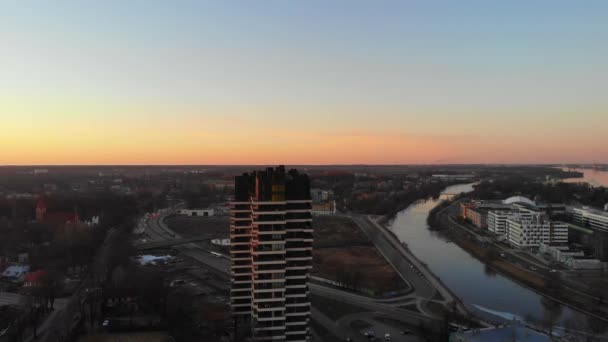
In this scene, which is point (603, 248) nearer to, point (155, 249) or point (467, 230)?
point (467, 230)

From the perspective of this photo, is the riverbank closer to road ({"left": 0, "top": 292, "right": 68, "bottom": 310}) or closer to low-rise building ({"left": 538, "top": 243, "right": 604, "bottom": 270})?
low-rise building ({"left": 538, "top": 243, "right": 604, "bottom": 270})

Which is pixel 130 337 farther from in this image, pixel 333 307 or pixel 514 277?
pixel 514 277

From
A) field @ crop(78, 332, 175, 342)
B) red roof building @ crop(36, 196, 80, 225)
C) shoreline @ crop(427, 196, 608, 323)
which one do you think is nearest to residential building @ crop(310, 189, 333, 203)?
shoreline @ crop(427, 196, 608, 323)

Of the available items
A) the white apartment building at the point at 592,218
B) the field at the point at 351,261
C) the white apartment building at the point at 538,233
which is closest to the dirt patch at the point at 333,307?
the field at the point at 351,261

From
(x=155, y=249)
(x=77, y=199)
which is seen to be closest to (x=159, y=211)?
(x=77, y=199)

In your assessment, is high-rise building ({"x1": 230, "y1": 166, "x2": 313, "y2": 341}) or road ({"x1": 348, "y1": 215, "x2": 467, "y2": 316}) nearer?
high-rise building ({"x1": 230, "y1": 166, "x2": 313, "y2": 341})

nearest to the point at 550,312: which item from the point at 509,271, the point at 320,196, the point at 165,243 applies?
the point at 509,271
